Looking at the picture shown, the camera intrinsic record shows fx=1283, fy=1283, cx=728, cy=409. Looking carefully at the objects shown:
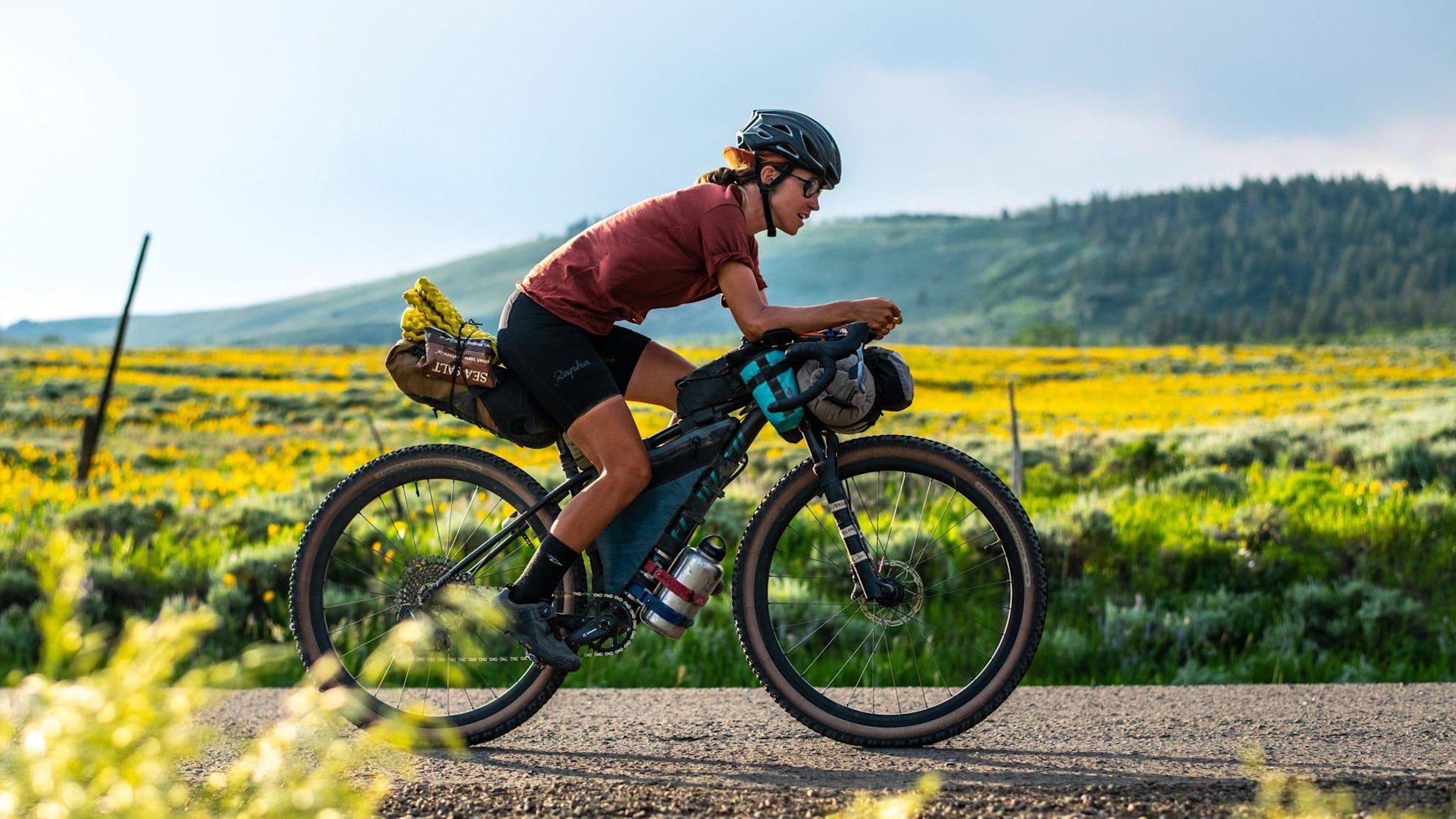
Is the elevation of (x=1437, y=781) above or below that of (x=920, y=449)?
below

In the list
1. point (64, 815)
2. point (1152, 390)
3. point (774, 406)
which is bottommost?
point (1152, 390)

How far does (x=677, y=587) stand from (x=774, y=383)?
80 centimetres

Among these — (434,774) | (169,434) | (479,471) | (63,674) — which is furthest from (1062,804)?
(169,434)

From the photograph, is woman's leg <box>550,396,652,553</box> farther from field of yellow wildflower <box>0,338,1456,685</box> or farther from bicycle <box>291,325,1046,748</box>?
field of yellow wildflower <box>0,338,1456,685</box>

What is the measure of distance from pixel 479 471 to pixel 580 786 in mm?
1445

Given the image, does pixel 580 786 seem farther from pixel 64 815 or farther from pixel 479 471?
pixel 64 815

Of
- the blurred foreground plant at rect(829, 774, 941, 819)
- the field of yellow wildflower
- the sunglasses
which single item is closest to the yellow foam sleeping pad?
the sunglasses

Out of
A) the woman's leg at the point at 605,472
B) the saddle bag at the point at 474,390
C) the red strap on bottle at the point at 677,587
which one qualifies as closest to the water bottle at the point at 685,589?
the red strap on bottle at the point at 677,587

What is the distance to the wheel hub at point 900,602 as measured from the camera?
4.57 m

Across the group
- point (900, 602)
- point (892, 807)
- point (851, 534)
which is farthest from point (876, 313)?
point (892, 807)

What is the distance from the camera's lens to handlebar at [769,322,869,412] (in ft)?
14.6

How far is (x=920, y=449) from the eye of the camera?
468 cm

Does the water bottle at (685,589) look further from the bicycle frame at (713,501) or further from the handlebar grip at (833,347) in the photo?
the handlebar grip at (833,347)

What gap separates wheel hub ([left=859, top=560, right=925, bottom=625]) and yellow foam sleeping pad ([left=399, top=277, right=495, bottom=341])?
169 cm
